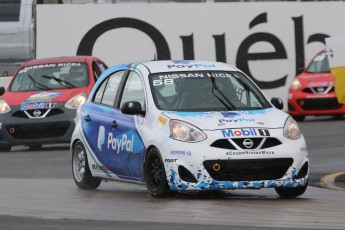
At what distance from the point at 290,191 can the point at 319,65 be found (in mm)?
15751

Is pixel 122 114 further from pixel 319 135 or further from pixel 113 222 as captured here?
pixel 319 135

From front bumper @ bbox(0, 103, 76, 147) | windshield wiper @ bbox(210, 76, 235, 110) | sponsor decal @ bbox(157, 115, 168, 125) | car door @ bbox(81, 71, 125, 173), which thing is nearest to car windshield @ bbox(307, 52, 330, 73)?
front bumper @ bbox(0, 103, 76, 147)

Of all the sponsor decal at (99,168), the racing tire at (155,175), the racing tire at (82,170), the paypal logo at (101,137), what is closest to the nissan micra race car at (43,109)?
the racing tire at (82,170)

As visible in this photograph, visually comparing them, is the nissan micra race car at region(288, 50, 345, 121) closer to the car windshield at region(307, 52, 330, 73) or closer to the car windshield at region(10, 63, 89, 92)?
the car windshield at region(307, 52, 330, 73)

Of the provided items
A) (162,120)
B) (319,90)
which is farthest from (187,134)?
(319,90)

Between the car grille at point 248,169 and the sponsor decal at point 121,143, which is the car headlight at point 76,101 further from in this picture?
the car grille at point 248,169

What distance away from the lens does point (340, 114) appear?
2895 centimetres

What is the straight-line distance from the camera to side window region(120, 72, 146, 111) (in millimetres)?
14953

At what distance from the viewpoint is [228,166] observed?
44.8 feet

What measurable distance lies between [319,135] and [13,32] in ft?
32.0

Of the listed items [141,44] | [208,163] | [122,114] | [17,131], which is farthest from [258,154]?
[141,44]

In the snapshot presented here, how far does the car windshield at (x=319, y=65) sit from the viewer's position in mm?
29578

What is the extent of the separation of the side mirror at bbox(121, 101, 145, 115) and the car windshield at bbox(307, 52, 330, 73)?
1528cm

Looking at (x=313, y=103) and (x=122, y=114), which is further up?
(x=122, y=114)
